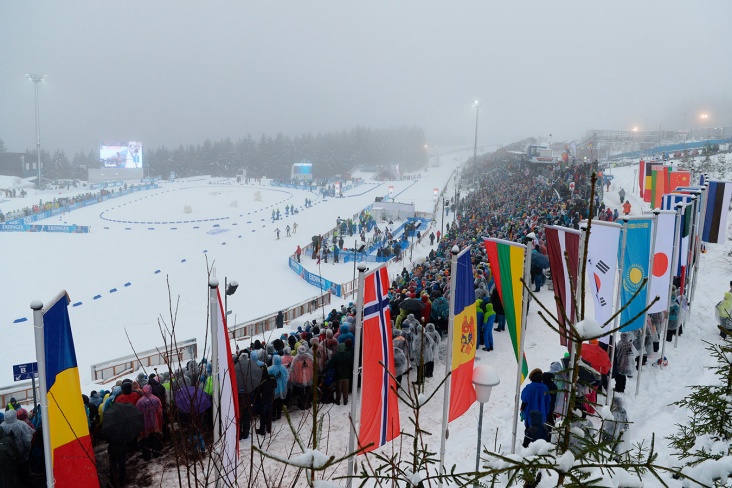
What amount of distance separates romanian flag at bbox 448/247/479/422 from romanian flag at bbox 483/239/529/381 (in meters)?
0.54

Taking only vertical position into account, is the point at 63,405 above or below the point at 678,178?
below

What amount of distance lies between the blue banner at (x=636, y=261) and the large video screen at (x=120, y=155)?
3476 inches

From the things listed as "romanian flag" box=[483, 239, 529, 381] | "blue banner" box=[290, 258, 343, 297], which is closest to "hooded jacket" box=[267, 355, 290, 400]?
"romanian flag" box=[483, 239, 529, 381]

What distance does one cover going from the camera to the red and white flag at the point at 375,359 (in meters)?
6.58

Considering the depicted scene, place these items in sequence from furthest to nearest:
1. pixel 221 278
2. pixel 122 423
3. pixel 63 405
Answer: pixel 221 278 → pixel 122 423 → pixel 63 405

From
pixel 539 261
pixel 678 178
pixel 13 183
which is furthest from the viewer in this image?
pixel 13 183

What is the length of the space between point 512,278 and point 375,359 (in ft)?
7.53

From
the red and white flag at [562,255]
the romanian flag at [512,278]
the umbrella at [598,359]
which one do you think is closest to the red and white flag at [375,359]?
the romanian flag at [512,278]

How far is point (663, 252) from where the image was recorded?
939 centimetres

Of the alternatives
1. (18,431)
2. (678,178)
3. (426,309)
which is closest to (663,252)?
(426,309)

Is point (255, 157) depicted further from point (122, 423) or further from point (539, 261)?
point (122, 423)

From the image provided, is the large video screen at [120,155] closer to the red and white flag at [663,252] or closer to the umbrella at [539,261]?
the umbrella at [539,261]

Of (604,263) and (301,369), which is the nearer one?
(604,263)

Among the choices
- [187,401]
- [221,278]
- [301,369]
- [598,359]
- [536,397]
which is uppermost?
[598,359]
